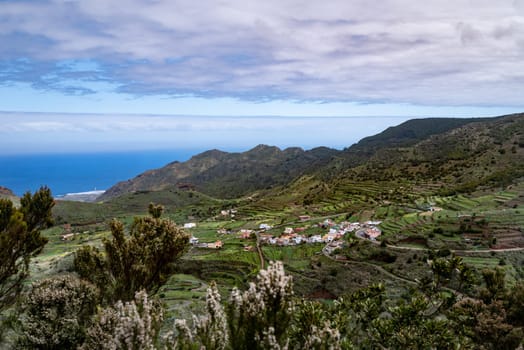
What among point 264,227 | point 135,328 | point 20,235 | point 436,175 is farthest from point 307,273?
point 436,175

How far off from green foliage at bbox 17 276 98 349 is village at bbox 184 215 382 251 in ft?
141

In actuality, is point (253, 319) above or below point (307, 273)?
above

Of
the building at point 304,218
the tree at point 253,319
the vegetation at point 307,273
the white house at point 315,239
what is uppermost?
the tree at point 253,319

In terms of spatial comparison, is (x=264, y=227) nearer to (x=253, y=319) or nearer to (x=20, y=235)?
(x=20, y=235)

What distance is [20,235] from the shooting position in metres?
13.7

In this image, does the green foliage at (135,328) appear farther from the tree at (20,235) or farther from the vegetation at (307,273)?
the tree at (20,235)

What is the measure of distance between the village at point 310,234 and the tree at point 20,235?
146 feet

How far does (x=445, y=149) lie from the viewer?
13725 cm

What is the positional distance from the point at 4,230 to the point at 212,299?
1023cm

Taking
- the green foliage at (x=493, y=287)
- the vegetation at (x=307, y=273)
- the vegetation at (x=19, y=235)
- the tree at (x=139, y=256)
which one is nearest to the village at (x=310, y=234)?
the vegetation at (x=307, y=273)

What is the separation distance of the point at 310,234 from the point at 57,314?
5224 centimetres

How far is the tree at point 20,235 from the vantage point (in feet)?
43.2

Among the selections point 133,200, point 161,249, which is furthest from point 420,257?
point 133,200

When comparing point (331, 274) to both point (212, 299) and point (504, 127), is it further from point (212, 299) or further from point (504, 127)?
point (504, 127)
